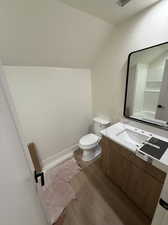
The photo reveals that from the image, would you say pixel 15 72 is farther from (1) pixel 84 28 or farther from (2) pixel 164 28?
(2) pixel 164 28

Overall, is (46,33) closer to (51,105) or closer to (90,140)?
(51,105)

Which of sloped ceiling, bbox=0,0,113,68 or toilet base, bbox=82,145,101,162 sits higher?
sloped ceiling, bbox=0,0,113,68

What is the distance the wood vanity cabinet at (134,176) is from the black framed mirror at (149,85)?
57 cm

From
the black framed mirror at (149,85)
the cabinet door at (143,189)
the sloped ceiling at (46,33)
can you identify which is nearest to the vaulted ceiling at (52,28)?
the sloped ceiling at (46,33)

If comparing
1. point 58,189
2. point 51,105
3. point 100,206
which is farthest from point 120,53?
point 58,189

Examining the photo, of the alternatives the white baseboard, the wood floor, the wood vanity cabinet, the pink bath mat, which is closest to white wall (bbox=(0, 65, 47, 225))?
the pink bath mat

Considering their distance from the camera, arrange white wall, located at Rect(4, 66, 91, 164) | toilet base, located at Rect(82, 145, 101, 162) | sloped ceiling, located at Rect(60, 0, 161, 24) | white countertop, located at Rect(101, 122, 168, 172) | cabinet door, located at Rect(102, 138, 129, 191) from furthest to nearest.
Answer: toilet base, located at Rect(82, 145, 101, 162), white wall, located at Rect(4, 66, 91, 164), cabinet door, located at Rect(102, 138, 129, 191), sloped ceiling, located at Rect(60, 0, 161, 24), white countertop, located at Rect(101, 122, 168, 172)

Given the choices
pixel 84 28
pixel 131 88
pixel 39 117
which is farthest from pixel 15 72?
pixel 131 88

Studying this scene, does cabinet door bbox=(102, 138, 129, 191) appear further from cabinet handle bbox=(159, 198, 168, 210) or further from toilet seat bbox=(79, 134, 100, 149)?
cabinet handle bbox=(159, 198, 168, 210)

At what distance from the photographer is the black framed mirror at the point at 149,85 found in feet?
3.95

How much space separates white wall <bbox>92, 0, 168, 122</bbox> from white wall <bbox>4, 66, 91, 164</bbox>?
0.33 metres

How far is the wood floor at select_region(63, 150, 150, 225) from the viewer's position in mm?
1169

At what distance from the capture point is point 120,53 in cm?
154

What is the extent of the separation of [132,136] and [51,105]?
1.45 m
